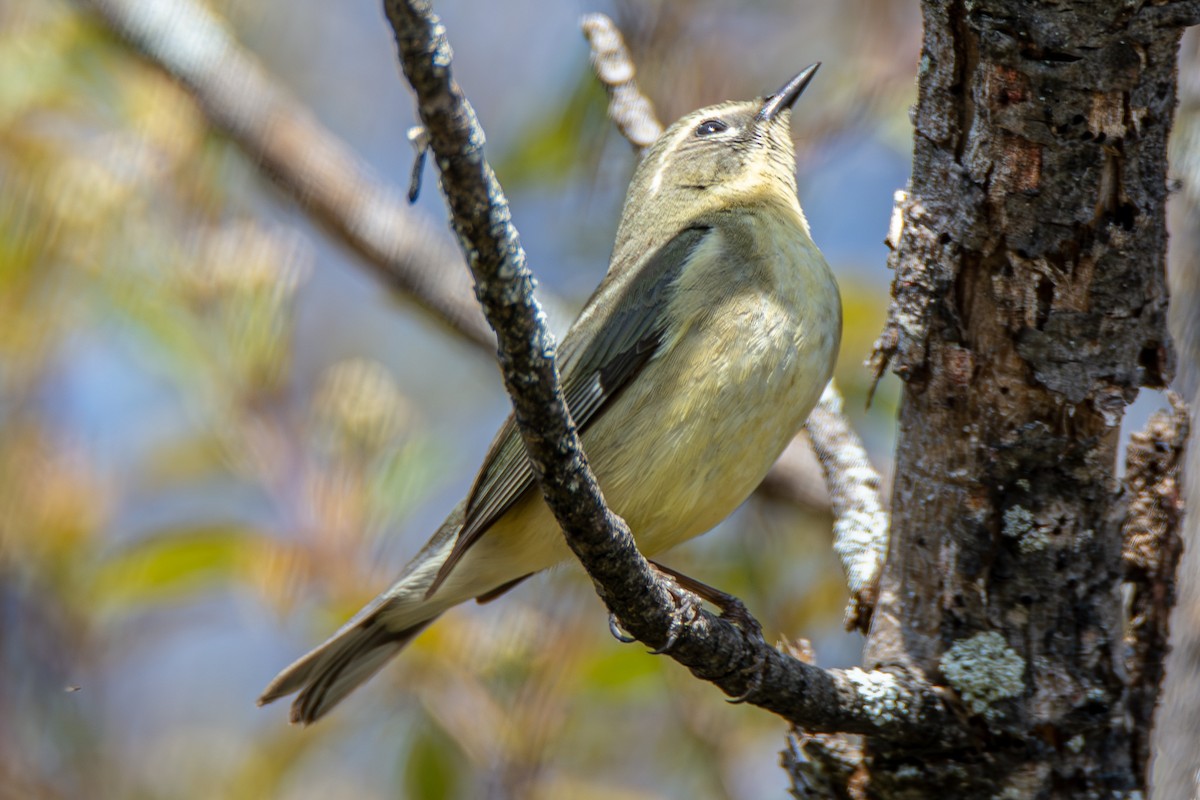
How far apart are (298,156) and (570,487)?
3.12 m

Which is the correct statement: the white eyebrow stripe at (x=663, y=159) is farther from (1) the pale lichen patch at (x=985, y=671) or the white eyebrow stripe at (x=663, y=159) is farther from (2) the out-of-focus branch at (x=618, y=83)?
(1) the pale lichen patch at (x=985, y=671)

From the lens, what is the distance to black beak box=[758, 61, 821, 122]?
14.4ft

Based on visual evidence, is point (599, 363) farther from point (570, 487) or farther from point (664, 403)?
point (570, 487)

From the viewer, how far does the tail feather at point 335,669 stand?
3.79 metres

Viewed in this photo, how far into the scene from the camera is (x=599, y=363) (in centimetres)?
356

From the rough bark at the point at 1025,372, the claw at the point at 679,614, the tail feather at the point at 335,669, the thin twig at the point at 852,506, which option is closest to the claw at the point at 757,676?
the claw at the point at 679,614

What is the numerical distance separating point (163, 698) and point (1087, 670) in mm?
5468

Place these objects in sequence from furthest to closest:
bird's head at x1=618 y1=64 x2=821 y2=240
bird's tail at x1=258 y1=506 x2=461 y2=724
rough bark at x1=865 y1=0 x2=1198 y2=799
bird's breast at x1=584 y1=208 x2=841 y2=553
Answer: bird's head at x1=618 y1=64 x2=821 y2=240 → bird's tail at x1=258 y1=506 x2=461 y2=724 → bird's breast at x1=584 y1=208 x2=841 y2=553 → rough bark at x1=865 y1=0 x2=1198 y2=799

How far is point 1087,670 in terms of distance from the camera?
285 centimetres

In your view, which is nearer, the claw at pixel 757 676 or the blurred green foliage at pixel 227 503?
the claw at pixel 757 676

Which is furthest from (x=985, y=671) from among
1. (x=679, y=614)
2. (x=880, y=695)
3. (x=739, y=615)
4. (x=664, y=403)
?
(x=664, y=403)

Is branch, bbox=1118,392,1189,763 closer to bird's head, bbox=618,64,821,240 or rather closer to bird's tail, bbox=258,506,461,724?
bird's head, bbox=618,64,821,240

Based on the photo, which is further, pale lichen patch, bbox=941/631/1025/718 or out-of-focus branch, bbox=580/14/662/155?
out-of-focus branch, bbox=580/14/662/155

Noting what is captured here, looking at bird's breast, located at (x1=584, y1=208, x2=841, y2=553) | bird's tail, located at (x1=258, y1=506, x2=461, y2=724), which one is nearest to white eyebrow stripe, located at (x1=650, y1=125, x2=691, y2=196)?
bird's breast, located at (x1=584, y1=208, x2=841, y2=553)
